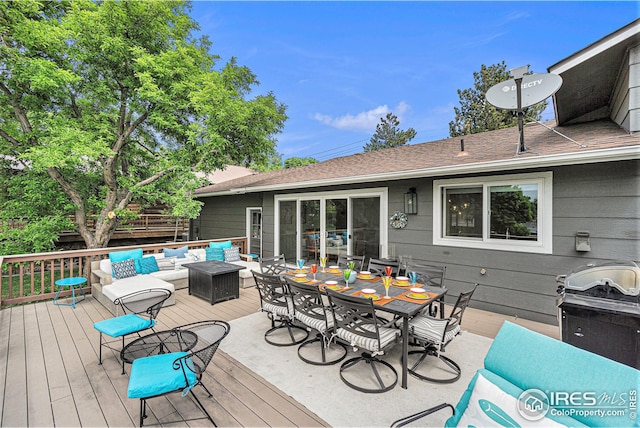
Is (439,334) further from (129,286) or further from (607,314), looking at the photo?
(129,286)

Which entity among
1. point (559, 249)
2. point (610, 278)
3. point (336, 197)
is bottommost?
point (610, 278)

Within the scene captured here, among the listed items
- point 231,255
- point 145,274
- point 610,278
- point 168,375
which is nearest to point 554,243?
point 610,278

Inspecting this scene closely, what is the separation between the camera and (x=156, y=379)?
2.02m

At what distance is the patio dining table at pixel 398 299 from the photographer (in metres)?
2.58

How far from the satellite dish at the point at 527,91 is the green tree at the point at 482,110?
38.5ft

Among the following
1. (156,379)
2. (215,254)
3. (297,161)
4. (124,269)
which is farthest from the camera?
(297,161)

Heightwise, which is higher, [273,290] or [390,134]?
[390,134]

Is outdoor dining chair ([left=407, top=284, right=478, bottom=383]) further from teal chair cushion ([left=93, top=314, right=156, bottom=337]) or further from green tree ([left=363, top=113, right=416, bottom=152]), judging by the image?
green tree ([left=363, top=113, right=416, bottom=152])

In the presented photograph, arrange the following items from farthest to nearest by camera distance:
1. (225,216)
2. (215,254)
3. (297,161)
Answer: (297,161), (225,216), (215,254)

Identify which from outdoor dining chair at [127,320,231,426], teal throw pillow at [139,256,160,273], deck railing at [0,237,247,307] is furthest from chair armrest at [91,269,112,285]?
outdoor dining chair at [127,320,231,426]

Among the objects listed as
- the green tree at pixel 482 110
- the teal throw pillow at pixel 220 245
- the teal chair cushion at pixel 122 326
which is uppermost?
the green tree at pixel 482 110

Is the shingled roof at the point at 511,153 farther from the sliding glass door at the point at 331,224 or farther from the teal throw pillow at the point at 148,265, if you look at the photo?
the teal throw pillow at the point at 148,265

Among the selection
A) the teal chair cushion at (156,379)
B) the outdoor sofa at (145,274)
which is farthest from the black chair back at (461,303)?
the outdoor sofa at (145,274)

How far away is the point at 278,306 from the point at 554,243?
3950 millimetres
